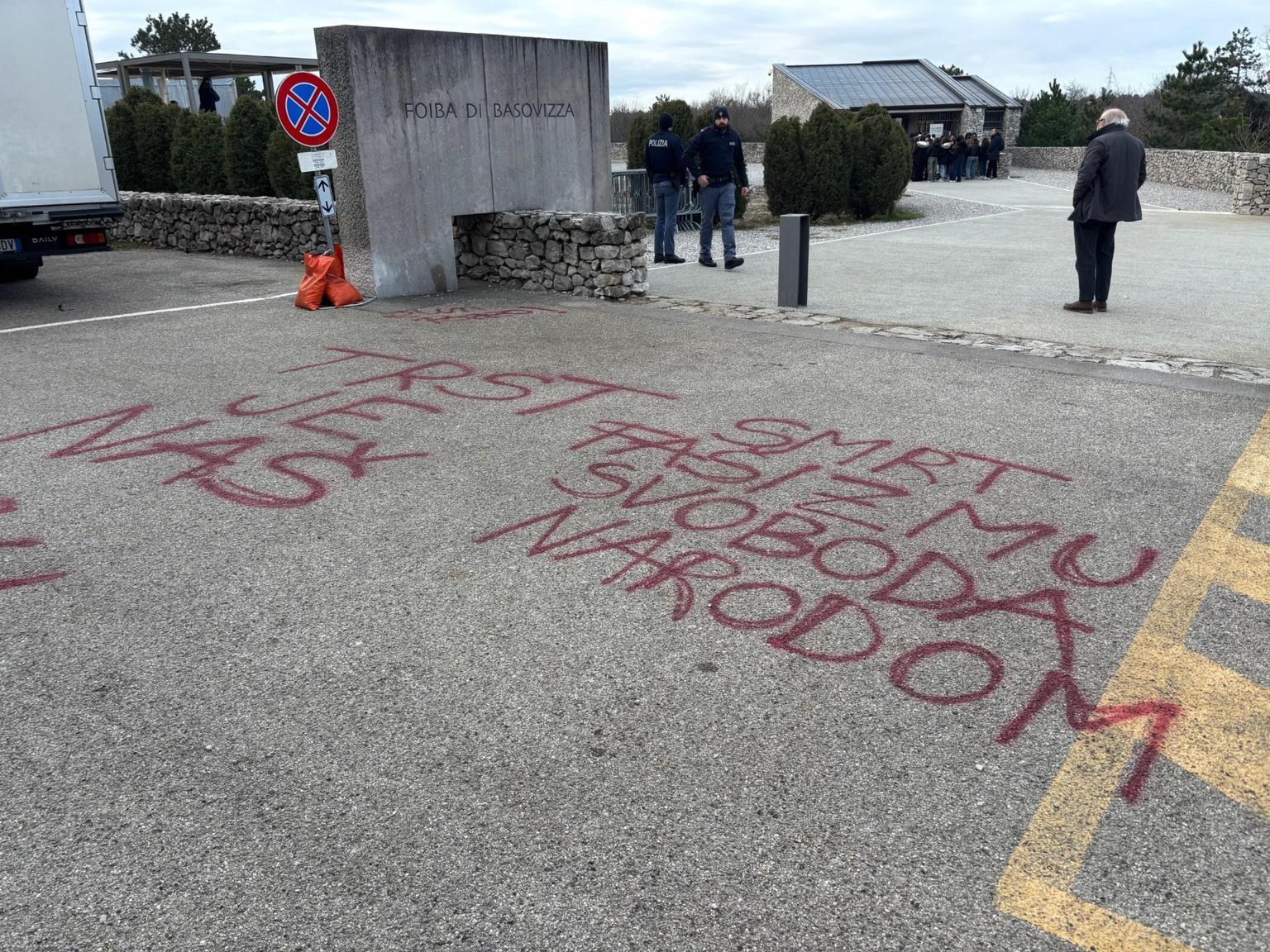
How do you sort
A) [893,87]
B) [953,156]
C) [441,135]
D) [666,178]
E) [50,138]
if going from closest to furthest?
1. [50,138]
2. [441,135]
3. [666,178]
4. [953,156]
5. [893,87]

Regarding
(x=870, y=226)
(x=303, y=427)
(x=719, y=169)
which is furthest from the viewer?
(x=870, y=226)

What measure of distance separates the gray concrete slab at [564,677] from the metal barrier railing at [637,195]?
1119cm

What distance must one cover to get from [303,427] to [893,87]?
40.2m

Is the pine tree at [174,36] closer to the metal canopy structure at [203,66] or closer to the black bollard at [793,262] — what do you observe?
the metal canopy structure at [203,66]

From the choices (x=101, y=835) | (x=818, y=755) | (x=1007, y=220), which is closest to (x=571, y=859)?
(x=818, y=755)

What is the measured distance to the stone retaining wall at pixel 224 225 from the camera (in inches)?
552

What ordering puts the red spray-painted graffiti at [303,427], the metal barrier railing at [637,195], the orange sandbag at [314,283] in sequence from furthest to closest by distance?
the metal barrier railing at [637,195], the orange sandbag at [314,283], the red spray-painted graffiti at [303,427]

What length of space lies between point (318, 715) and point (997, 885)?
6.20ft

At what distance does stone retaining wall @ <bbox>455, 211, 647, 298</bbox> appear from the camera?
1025cm

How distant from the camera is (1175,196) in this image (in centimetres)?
2777

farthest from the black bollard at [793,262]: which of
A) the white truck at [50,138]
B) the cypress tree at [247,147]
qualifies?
the cypress tree at [247,147]

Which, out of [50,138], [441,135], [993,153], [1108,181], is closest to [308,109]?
[441,135]

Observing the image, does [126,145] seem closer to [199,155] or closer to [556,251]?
[199,155]

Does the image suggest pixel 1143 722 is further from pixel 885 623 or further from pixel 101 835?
pixel 101 835
